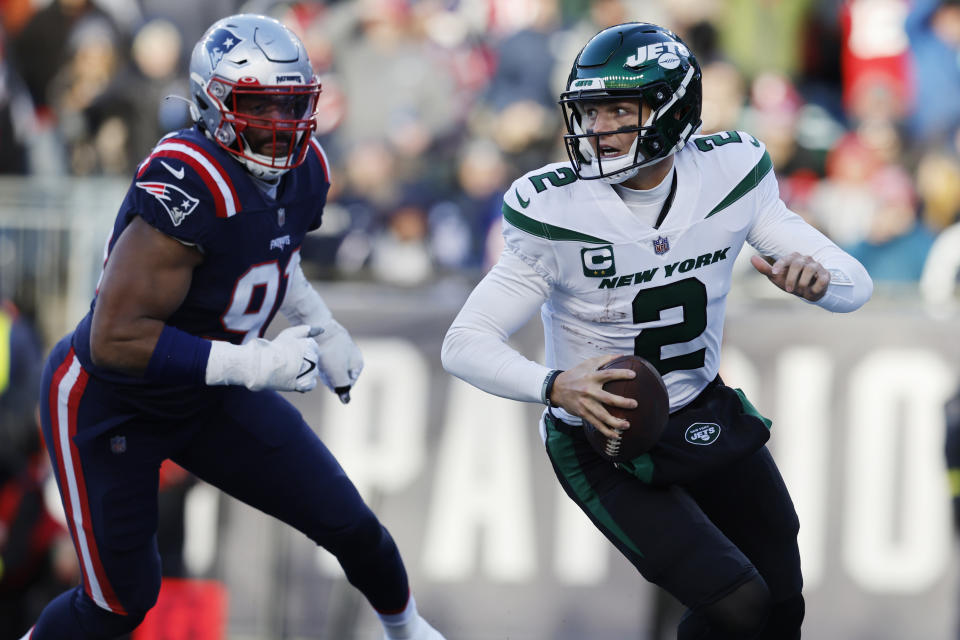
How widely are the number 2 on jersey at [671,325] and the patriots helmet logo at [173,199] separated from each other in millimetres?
1192

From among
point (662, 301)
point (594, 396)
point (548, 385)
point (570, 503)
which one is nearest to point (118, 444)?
point (548, 385)

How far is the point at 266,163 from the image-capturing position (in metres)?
3.72

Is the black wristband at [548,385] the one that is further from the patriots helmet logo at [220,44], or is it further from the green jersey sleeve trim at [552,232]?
the patriots helmet logo at [220,44]

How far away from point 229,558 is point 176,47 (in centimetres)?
366

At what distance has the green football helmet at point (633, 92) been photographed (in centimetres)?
355

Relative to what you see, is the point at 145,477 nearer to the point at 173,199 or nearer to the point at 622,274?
the point at 173,199

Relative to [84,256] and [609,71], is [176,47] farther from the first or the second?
[609,71]

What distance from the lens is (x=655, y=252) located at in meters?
3.58

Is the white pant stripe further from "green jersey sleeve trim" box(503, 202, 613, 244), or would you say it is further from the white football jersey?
"green jersey sleeve trim" box(503, 202, 613, 244)

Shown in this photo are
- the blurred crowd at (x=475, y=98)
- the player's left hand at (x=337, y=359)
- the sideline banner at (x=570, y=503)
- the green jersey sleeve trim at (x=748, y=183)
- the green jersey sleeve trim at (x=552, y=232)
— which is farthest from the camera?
the blurred crowd at (x=475, y=98)

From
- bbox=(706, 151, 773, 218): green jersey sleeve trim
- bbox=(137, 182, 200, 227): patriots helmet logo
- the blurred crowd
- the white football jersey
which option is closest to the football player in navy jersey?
bbox=(137, 182, 200, 227): patriots helmet logo

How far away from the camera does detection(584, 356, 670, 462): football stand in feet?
10.9

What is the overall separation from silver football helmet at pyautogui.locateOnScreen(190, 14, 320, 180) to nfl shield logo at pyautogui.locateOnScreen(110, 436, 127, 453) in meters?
0.83

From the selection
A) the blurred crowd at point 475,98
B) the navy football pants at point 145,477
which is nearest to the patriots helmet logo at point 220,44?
the navy football pants at point 145,477
